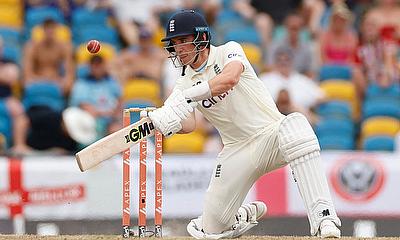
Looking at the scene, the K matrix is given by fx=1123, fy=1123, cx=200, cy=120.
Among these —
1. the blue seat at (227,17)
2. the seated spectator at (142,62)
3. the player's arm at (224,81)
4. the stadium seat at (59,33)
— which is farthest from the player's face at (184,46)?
the blue seat at (227,17)

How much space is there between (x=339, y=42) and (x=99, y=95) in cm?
261

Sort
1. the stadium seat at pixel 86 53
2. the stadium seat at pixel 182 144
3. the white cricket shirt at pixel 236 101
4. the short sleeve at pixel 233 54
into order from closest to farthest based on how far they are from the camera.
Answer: the short sleeve at pixel 233 54 → the white cricket shirt at pixel 236 101 → the stadium seat at pixel 182 144 → the stadium seat at pixel 86 53

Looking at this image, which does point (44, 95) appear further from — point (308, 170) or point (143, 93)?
point (308, 170)

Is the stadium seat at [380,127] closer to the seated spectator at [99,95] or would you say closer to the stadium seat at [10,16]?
the seated spectator at [99,95]

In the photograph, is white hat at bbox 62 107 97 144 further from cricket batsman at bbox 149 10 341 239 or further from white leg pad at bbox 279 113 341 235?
white leg pad at bbox 279 113 341 235

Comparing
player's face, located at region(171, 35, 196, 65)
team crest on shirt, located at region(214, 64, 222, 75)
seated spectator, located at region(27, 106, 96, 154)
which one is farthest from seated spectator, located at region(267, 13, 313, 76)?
player's face, located at region(171, 35, 196, 65)

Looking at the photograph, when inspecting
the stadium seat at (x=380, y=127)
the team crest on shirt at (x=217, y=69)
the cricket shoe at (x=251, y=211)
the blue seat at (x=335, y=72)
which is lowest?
the cricket shoe at (x=251, y=211)

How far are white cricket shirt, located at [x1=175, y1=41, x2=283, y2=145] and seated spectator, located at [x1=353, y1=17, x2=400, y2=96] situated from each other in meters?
4.35

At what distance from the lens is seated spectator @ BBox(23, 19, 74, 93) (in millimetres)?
11133

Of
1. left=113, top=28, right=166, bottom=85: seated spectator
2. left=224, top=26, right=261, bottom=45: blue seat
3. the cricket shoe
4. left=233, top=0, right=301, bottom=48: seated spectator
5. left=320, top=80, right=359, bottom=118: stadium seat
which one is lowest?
the cricket shoe

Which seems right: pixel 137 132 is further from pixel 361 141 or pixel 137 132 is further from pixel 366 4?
pixel 366 4

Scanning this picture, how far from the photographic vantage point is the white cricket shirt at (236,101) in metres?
6.97

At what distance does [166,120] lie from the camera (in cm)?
649

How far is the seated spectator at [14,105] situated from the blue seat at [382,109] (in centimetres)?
330
